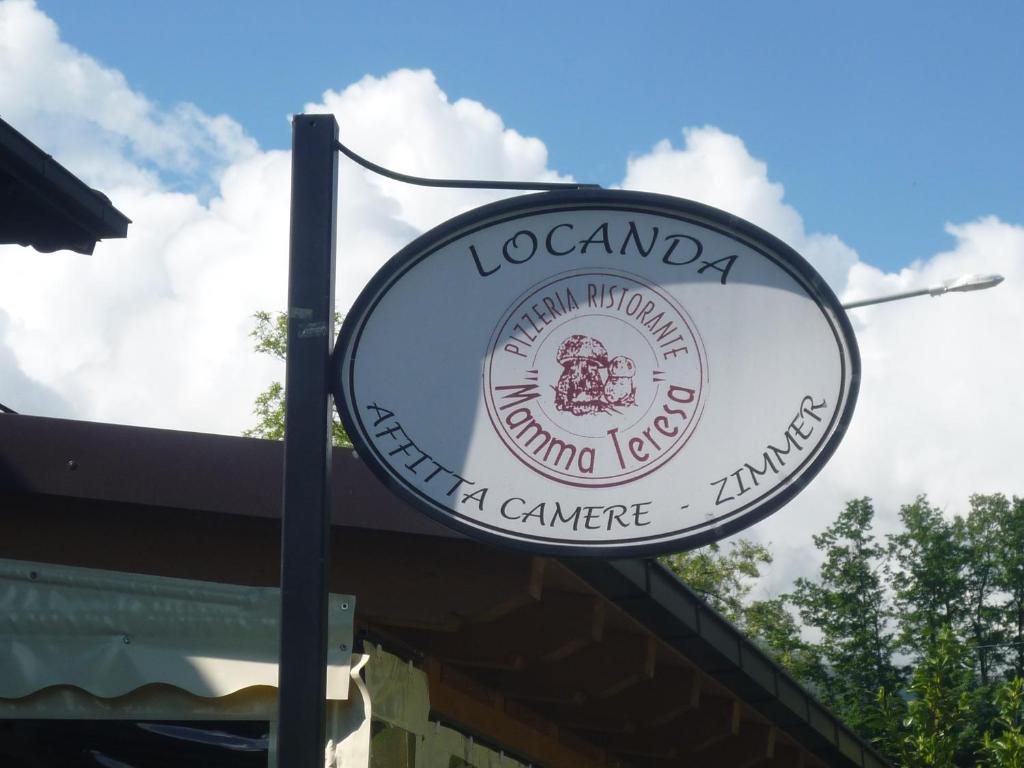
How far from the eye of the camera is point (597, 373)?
270 centimetres

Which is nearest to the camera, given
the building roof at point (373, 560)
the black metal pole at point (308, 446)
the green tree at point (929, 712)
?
the black metal pole at point (308, 446)

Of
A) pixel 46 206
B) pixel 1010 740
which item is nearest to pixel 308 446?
pixel 46 206

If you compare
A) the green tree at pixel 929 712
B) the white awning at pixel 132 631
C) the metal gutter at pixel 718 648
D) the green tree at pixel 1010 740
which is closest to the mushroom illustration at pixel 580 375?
the metal gutter at pixel 718 648

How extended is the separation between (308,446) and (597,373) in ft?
2.01

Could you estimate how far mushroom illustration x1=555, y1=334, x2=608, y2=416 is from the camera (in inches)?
106

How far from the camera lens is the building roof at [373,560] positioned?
451cm

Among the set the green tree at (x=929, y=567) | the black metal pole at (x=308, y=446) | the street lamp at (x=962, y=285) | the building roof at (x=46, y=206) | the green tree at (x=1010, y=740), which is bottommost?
the black metal pole at (x=308, y=446)

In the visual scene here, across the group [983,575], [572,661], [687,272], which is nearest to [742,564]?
[983,575]

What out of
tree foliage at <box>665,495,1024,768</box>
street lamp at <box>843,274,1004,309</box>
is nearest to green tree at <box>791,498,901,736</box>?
tree foliage at <box>665,495,1024,768</box>

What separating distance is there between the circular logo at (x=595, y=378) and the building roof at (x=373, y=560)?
1.15 m

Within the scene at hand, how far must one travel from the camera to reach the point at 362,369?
9.20 ft

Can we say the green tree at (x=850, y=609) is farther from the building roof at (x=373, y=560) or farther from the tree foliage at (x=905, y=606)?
the building roof at (x=373, y=560)

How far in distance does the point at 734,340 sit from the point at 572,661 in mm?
3473

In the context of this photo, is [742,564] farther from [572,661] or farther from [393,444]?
[393,444]
